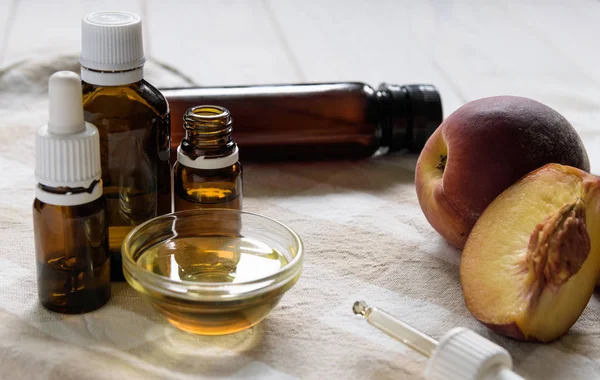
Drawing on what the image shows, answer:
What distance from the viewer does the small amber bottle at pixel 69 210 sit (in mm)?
556

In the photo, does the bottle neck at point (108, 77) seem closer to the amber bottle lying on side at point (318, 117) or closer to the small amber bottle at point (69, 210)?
the small amber bottle at point (69, 210)

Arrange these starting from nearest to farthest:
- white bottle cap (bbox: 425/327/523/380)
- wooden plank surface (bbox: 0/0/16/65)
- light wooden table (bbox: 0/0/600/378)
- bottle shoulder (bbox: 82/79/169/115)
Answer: white bottle cap (bbox: 425/327/523/380) → bottle shoulder (bbox: 82/79/169/115) → light wooden table (bbox: 0/0/600/378) → wooden plank surface (bbox: 0/0/16/65)

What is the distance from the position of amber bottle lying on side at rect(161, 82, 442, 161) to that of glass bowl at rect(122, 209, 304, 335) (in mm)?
244

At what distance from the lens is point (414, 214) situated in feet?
2.67

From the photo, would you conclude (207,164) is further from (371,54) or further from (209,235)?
(371,54)

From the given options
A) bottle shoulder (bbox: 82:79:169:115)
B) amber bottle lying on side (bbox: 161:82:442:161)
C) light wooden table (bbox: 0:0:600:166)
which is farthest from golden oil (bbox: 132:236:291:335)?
light wooden table (bbox: 0:0:600:166)

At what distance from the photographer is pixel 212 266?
0.63 metres

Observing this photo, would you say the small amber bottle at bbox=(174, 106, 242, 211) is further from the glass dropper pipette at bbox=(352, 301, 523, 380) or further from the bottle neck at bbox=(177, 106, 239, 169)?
the glass dropper pipette at bbox=(352, 301, 523, 380)

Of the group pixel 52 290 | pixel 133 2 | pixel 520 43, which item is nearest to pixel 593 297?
pixel 52 290

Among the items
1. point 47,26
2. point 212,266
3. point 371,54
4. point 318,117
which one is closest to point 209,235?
point 212,266

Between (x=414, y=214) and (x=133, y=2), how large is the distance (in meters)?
0.88

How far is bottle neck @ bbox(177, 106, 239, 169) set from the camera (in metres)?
0.65

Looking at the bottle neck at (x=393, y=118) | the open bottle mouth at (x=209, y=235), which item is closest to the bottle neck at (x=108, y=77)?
the open bottle mouth at (x=209, y=235)

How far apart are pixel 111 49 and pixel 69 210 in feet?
0.37
